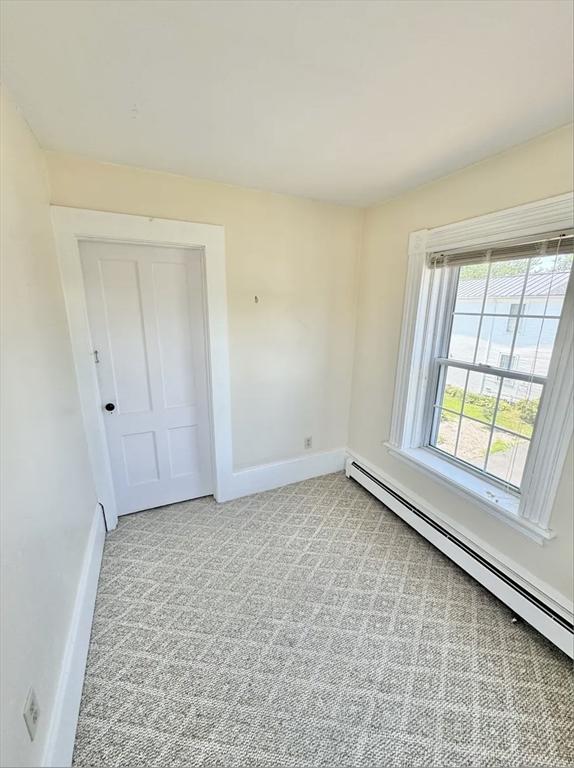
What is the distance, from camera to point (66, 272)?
1.82m

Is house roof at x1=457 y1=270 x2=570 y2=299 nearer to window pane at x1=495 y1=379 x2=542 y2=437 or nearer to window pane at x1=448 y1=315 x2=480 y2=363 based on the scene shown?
window pane at x1=448 y1=315 x2=480 y2=363

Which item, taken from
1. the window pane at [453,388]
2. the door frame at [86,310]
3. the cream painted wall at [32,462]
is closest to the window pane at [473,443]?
the window pane at [453,388]

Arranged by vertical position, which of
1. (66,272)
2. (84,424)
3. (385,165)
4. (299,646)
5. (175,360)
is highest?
(385,165)

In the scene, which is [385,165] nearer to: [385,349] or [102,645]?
[385,349]

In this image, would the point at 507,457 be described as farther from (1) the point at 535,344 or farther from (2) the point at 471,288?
(2) the point at 471,288

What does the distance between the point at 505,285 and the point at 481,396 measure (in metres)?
0.65

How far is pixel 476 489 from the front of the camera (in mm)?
1845

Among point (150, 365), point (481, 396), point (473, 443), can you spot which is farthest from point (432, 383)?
point (150, 365)

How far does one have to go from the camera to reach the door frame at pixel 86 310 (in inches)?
71.1

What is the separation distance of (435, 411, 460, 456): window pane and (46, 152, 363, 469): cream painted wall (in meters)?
0.88

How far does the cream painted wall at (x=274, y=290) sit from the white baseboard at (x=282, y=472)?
0.07 meters

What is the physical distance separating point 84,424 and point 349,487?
213cm

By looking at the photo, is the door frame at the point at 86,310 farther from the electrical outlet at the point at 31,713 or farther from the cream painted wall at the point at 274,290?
the electrical outlet at the point at 31,713

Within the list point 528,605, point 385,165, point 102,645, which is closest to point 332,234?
point 385,165
